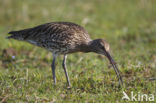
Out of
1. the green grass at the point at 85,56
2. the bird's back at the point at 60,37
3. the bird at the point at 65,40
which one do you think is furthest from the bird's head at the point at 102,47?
the green grass at the point at 85,56

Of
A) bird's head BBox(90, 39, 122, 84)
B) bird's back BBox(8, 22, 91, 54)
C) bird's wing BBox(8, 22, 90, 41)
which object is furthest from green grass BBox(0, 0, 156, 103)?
bird's wing BBox(8, 22, 90, 41)

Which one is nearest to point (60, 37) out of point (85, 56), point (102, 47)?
point (102, 47)

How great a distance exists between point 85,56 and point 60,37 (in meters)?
1.52

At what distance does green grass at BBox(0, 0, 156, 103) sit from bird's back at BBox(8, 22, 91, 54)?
1.89ft

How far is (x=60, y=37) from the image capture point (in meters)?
6.77

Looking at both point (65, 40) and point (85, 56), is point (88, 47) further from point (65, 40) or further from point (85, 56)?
point (85, 56)

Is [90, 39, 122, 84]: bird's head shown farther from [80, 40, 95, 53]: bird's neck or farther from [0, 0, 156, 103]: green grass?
[0, 0, 156, 103]: green grass

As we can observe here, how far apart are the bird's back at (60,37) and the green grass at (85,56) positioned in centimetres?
58

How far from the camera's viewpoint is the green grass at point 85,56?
5695 millimetres

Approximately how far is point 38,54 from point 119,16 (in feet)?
15.0

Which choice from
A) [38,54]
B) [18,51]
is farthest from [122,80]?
[18,51]

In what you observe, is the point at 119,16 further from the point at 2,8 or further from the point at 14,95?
the point at 14,95

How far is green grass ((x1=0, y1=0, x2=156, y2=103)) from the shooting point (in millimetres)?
5695

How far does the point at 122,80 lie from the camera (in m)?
6.29
